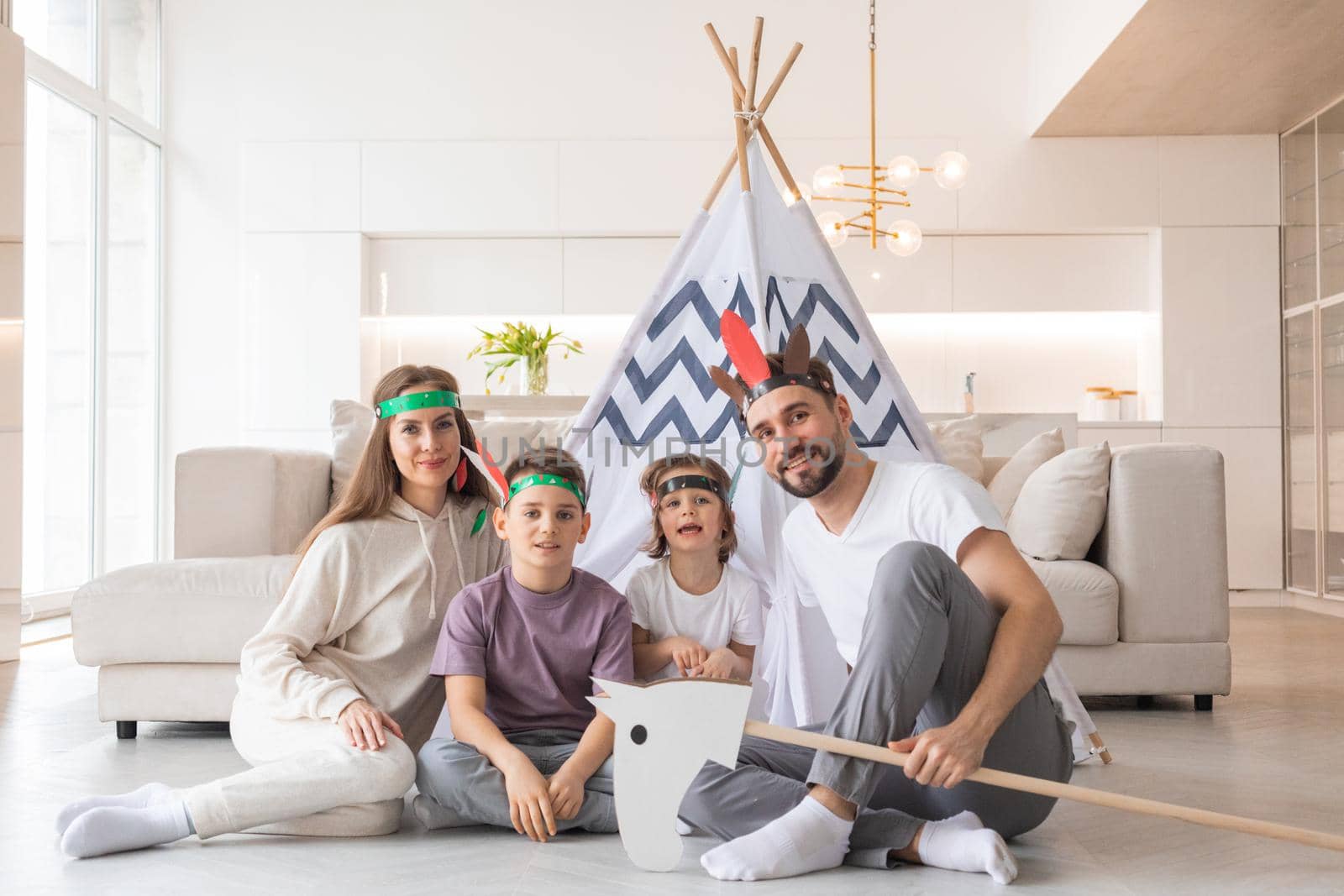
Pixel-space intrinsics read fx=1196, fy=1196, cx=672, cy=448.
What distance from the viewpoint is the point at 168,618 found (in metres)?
2.83

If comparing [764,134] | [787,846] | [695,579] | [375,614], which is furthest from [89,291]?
[787,846]

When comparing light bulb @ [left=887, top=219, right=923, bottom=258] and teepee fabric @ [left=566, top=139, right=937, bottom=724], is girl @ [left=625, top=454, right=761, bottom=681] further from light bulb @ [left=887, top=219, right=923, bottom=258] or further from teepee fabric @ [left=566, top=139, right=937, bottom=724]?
light bulb @ [left=887, top=219, right=923, bottom=258]

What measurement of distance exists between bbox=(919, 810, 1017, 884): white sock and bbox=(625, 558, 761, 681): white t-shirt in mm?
670

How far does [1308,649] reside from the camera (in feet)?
14.4

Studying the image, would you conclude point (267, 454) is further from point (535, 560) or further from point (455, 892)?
point (455, 892)

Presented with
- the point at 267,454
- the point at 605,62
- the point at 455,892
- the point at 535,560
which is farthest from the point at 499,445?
the point at 605,62

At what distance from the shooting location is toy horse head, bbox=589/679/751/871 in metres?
1.70

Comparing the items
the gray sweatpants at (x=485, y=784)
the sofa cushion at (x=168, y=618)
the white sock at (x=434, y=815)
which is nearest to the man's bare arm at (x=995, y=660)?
the gray sweatpants at (x=485, y=784)

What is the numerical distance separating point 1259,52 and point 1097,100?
2.45 ft

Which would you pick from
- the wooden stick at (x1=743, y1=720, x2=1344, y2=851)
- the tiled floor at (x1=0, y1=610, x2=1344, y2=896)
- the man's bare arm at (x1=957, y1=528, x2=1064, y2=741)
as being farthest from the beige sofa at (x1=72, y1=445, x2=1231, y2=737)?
the wooden stick at (x1=743, y1=720, x2=1344, y2=851)

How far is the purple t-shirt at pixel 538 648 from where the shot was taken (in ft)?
6.88

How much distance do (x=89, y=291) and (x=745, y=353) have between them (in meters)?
4.77

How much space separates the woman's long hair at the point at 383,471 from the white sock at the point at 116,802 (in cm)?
50

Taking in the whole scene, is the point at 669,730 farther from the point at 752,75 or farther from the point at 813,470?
the point at 752,75
